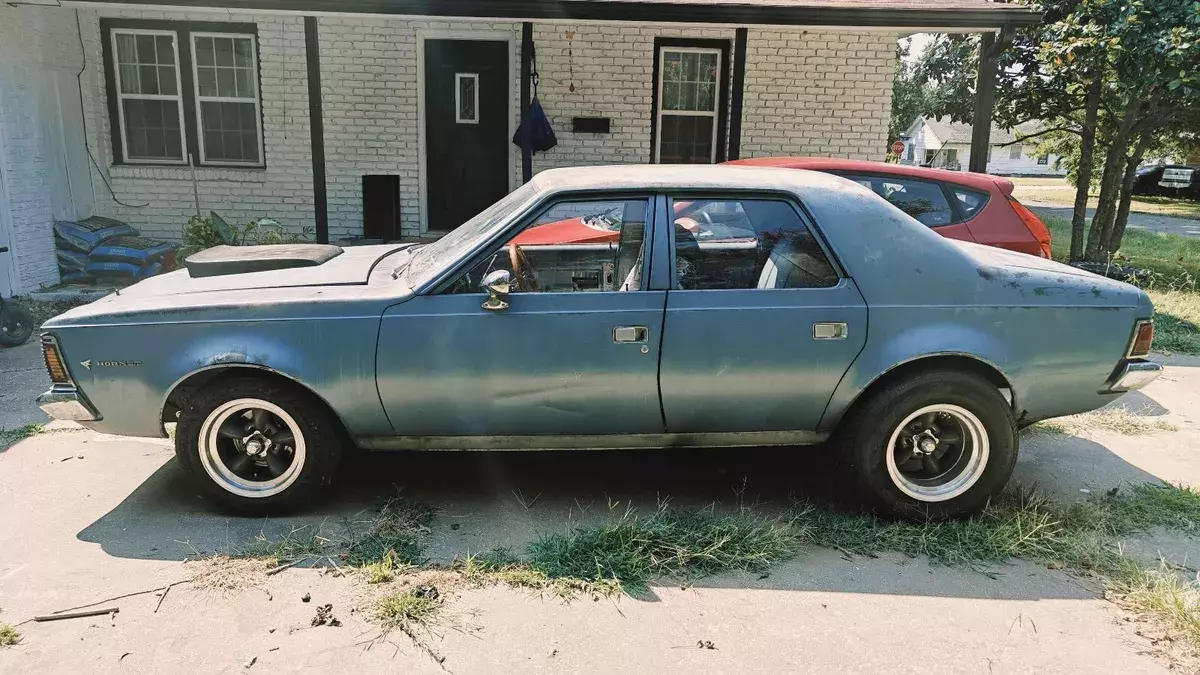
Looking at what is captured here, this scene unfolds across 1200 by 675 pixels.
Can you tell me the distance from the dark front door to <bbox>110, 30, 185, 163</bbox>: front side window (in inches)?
121

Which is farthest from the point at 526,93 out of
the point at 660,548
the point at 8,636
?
the point at 8,636

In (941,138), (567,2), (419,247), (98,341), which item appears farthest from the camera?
(941,138)

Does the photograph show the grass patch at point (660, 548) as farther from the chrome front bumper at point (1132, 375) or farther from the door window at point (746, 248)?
the chrome front bumper at point (1132, 375)

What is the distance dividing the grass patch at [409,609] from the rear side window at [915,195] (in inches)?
179

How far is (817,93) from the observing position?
10.8 metres

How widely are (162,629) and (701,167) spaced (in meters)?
3.14

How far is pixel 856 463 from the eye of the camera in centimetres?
389

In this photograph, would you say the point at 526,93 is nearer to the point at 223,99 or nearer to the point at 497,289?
the point at 223,99

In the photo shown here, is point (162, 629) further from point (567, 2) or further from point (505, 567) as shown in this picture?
point (567, 2)

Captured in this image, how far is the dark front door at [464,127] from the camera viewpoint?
421 inches

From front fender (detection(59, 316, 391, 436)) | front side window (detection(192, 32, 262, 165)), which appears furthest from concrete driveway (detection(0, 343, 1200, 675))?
front side window (detection(192, 32, 262, 165))

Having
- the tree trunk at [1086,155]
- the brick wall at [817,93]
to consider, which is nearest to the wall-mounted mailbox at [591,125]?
the brick wall at [817,93]

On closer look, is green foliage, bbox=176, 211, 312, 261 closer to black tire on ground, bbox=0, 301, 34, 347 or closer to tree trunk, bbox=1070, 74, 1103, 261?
black tire on ground, bbox=0, 301, 34, 347

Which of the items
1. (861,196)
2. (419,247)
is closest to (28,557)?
(419,247)
